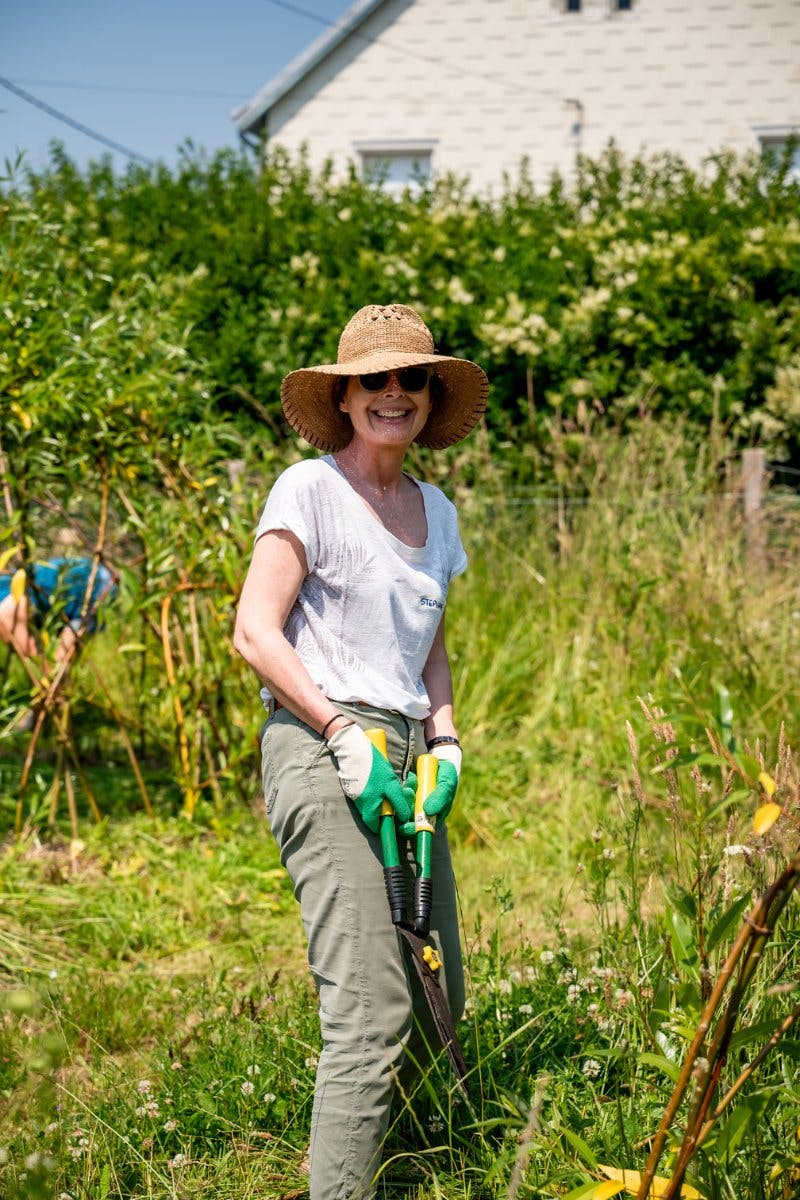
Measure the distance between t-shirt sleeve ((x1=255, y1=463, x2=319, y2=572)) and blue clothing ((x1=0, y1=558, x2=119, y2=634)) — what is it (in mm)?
2249

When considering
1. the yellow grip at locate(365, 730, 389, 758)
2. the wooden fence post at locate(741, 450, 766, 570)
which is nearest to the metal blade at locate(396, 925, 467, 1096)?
the yellow grip at locate(365, 730, 389, 758)

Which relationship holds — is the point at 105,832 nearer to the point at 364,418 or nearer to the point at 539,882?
the point at 539,882

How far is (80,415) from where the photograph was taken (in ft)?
15.1

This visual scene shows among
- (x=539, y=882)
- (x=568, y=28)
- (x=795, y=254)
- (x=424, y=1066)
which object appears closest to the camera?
(x=424, y=1066)

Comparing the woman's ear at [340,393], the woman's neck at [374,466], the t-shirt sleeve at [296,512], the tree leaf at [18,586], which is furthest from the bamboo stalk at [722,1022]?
the tree leaf at [18,586]

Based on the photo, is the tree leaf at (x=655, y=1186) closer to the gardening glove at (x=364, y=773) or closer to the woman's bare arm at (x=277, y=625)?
the gardening glove at (x=364, y=773)

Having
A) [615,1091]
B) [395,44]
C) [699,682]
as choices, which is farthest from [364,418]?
[395,44]

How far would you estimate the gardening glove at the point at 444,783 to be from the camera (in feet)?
7.82

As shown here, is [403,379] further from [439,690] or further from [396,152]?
[396,152]

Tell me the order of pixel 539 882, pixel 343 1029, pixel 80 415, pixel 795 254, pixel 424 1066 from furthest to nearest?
pixel 795 254 → pixel 80 415 → pixel 539 882 → pixel 424 1066 → pixel 343 1029

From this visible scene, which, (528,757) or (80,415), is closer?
(80,415)

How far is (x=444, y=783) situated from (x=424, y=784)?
1.9 inches

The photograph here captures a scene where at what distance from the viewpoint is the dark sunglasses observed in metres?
2.57

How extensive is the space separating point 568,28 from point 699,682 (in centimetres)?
1256
